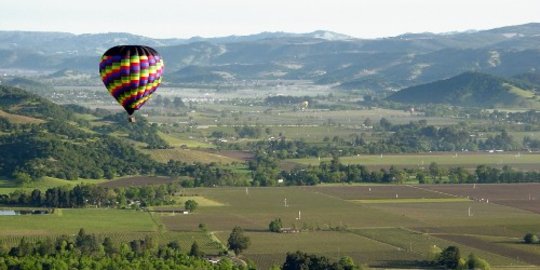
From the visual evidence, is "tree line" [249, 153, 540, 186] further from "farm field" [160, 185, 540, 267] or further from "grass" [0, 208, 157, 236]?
"grass" [0, 208, 157, 236]

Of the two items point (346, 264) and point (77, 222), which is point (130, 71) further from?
point (77, 222)

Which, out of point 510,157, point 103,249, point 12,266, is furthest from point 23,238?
point 510,157

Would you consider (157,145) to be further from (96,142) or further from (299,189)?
(299,189)

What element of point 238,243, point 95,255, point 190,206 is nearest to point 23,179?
point 190,206

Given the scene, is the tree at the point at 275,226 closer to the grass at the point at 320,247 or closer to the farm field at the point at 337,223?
the farm field at the point at 337,223

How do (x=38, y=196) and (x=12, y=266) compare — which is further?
(x=38, y=196)

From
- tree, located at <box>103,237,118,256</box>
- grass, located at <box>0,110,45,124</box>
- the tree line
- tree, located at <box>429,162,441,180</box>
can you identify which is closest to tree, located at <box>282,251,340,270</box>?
tree, located at <box>103,237,118,256</box>
